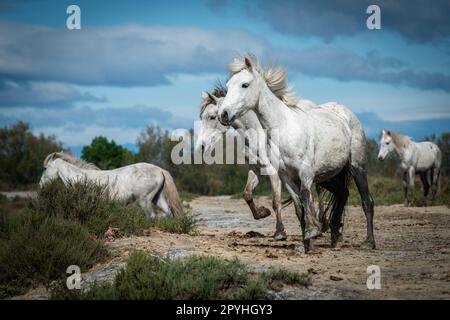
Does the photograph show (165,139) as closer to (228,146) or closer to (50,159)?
(228,146)

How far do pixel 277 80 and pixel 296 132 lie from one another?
103 centimetres

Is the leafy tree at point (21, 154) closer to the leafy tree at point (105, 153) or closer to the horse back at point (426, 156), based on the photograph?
the leafy tree at point (105, 153)

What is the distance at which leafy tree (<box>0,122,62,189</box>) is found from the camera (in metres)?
39.3

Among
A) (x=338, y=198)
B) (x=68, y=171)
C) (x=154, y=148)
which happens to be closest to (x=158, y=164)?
(x=154, y=148)

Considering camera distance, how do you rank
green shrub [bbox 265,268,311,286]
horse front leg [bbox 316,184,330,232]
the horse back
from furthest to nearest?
the horse back < horse front leg [bbox 316,184,330,232] < green shrub [bbox 265,268,311,286]

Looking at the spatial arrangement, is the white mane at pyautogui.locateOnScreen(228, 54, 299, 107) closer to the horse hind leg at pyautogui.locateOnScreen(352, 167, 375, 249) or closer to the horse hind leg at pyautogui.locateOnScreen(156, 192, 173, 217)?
the horse hind leg at pyautogui.locateOnScreen(352, 167, 375, 249)

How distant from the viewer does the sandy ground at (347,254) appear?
804cm

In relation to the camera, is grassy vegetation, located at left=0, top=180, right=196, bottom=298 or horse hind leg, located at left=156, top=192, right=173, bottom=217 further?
horse hind leg, located at left=156, top=192, right=173, bottom=217

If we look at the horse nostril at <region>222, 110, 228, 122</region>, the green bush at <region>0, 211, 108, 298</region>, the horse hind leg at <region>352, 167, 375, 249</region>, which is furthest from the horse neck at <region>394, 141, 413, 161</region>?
the green bush at <region>0, 211, 108, 298</region>

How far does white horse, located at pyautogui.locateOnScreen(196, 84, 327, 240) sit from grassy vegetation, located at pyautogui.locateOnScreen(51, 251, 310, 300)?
429 cm

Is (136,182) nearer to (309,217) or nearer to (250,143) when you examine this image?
(250,143)

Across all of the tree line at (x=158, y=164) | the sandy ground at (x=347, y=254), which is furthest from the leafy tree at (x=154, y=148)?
the sandy ground at (x=347, y=254)

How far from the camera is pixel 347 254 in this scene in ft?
35.2
